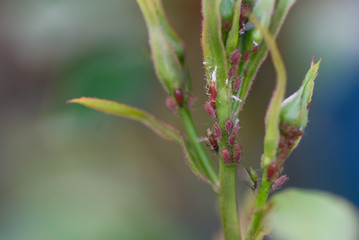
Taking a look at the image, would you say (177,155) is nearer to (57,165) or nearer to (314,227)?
(57,165)

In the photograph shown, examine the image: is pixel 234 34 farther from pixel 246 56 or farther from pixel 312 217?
pixel 312 217

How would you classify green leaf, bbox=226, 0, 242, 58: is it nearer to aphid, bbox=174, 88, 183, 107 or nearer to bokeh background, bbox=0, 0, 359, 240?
aphid, bbox=174, 88, 183, 107

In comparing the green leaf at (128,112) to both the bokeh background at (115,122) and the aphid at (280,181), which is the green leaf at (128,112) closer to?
the aphid at (280,181)

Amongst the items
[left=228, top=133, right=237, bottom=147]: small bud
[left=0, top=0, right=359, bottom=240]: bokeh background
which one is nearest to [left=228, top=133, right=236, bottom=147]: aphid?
[left=228, top=133, right=237, bottom=147]: small bud

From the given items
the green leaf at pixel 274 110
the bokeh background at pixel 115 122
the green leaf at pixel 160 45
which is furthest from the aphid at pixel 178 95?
the bokeh background at pixel 115 122

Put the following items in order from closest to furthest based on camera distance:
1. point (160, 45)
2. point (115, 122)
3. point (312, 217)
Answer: point (312, 217) → point (160, 45) → point (115, 122)

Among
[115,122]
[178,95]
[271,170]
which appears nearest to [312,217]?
[271,170]
